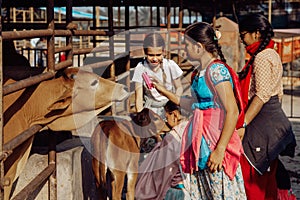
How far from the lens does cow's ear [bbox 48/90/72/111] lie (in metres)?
3.62

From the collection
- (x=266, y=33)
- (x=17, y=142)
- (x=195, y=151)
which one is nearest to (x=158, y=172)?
(x=195, y=151)

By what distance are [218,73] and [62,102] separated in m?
1.04

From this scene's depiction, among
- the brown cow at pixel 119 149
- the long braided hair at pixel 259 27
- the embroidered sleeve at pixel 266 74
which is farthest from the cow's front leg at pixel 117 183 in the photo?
the long braided hair at pixel 259 27

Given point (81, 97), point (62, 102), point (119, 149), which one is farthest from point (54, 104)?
point (119, 149)

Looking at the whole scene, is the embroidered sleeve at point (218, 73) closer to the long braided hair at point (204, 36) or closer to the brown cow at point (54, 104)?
the long braided hair at point (204, 36)

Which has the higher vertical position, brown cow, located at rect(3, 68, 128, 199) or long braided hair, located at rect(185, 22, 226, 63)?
long braided hair, located at rect(185, 22, 226, 63)

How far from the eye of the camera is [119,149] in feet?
13.7

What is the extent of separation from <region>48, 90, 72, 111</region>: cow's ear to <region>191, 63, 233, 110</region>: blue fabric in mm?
810

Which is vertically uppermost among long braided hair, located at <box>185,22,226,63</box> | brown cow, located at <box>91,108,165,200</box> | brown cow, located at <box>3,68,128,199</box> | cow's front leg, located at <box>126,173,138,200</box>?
long braided hair, located at <box>185,22,226,63</box>

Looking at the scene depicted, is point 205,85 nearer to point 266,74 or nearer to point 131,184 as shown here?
point 266,74

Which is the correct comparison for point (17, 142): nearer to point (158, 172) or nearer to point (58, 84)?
point (58, 84)

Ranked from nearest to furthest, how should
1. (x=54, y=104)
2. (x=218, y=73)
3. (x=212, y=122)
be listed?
(x=218, y=73), (x=212, y=122), (x=54, y=104)

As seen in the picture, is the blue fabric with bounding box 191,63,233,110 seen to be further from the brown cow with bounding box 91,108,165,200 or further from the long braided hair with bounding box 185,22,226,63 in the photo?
the brown cow with bounding box 91,108,165,200

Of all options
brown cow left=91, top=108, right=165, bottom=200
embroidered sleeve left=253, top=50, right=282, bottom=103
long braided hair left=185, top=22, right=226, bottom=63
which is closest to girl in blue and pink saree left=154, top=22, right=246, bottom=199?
long braided hair left=185, top=22, right=226, bottom=63
